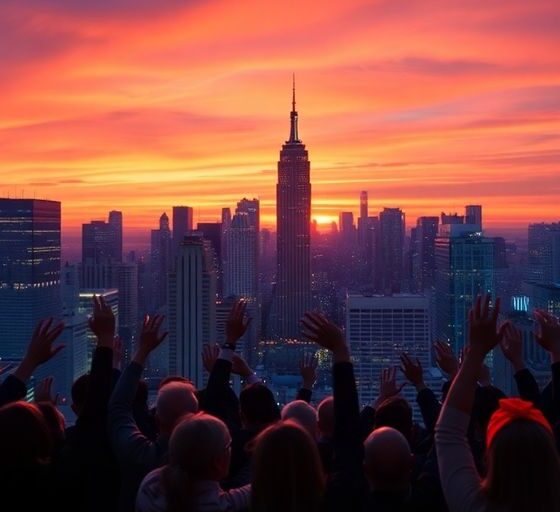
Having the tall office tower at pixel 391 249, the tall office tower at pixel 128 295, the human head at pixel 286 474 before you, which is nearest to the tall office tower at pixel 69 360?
the tall office tower at pixel 128 295

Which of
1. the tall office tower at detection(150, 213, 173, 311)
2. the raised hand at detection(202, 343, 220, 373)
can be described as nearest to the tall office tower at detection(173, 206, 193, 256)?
the tall office tower at detection(150, 213, 173, 311)

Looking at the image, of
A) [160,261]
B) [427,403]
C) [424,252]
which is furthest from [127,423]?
[424,252]

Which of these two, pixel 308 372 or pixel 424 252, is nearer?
pixel 308 372

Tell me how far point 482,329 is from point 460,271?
45.8 meters

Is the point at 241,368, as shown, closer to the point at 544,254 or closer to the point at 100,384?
the point at 100,384

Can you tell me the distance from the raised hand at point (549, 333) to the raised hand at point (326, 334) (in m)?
0.74

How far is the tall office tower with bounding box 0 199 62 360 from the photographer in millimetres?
37938

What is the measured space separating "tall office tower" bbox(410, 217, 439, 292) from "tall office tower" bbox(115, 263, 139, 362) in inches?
825

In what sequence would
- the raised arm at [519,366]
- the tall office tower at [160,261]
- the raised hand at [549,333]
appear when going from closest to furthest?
the raised hand at [549,333]
the raised arm at [519,366]
the tall office tower at [160,261]

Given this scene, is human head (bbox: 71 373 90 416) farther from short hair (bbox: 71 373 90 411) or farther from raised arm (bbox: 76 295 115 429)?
raised arm (bbox: 76 295 115 429)

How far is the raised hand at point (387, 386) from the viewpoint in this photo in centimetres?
296

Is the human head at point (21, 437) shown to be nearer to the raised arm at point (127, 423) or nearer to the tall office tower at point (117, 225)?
the raised arm at point (127, 423)

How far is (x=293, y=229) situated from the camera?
101 m

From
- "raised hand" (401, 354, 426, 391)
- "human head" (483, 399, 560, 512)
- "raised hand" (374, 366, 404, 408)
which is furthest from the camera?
"raised hand" (374, 366, 404, 408)
